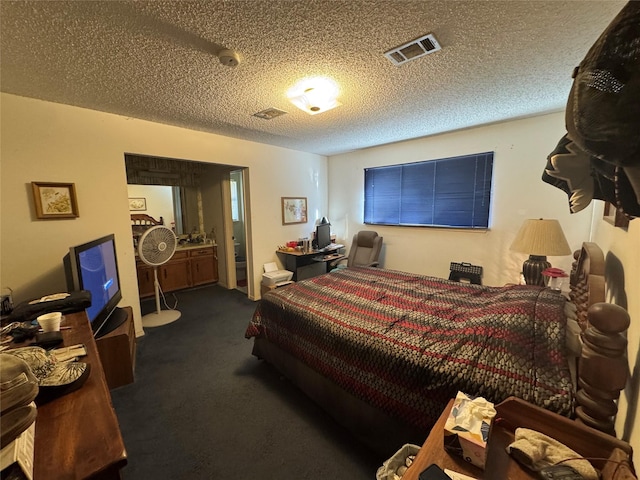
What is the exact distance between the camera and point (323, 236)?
4570mm

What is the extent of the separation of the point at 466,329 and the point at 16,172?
3.74m

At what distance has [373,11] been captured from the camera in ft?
4.25

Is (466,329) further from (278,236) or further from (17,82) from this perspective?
(17,82)

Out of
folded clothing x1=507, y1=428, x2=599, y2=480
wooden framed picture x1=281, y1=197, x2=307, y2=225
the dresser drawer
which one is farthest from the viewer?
the dresser drawer

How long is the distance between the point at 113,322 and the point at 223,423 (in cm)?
142

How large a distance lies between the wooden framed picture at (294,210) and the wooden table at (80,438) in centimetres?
355

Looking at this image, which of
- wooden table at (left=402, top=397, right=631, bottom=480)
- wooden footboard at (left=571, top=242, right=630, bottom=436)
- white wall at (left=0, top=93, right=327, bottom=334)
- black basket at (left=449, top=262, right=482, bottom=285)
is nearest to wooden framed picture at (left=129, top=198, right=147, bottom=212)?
white wall at (left=0, top=93, right=327, bottom=334)

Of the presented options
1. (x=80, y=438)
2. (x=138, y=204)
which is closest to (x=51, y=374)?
(x=80, y=438)

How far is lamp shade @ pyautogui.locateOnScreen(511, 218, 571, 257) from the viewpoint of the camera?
7.32ft

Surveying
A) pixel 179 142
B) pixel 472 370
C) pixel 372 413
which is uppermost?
pixel 179 142

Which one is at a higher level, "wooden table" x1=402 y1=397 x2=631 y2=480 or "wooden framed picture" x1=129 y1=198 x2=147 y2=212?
"wooden framed picture" x1=129 y1=198 x2=147 y2=212

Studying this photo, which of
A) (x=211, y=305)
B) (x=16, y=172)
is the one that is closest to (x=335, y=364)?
(x=211, y=305)

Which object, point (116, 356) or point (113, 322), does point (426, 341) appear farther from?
point (113, 322)

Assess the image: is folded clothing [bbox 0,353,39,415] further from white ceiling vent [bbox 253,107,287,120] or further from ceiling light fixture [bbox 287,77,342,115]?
white ceiling vent [bbox 253,107,287,120]
